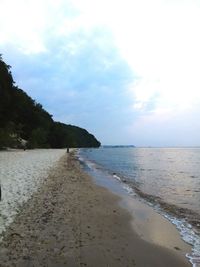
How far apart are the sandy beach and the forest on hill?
118 feet

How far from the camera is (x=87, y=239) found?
926 centimetres

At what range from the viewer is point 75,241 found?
352 inches

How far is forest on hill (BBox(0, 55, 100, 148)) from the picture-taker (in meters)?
48.7

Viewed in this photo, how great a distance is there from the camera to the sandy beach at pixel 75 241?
767cm

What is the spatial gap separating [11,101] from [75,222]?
4132 centimetres

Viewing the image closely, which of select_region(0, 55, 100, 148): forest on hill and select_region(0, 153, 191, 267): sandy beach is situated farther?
select_region(0, 55, 100, 148): forest on hill

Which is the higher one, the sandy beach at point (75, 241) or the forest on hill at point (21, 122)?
the forest on hill at point (21, 122)

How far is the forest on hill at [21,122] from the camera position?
4869 cm

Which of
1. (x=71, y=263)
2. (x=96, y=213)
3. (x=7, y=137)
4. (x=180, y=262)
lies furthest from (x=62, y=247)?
(x=7, y=137)

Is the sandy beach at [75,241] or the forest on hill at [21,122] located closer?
the sandy beach at [75,241]

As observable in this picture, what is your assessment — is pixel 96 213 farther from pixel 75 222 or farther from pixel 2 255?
pixel 2 255

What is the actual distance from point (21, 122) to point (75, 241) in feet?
281

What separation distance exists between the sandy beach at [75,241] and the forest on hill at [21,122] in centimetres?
3604

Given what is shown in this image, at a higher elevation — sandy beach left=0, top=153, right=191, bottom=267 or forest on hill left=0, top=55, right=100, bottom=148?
forest on hill left=0, top=55, right=100, bottom=148
